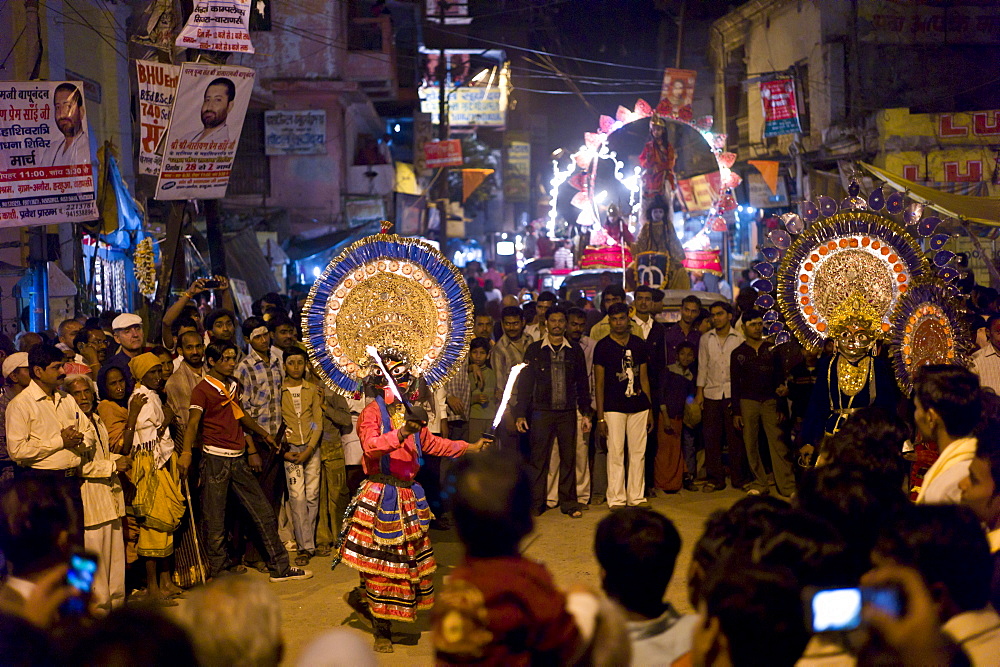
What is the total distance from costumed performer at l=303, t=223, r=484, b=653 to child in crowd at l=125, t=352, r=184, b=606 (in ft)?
4.57

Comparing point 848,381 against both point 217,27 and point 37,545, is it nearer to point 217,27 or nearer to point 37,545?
point 37,545

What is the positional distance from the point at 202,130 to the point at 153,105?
2.12 feet

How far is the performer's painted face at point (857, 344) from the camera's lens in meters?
7.60

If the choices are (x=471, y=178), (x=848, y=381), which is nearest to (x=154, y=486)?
(x=848, y=381)

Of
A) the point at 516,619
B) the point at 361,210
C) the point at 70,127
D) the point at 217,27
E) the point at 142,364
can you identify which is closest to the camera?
the point at 516,619

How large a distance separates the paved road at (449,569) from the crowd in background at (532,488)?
0.25m

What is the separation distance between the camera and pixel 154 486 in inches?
277

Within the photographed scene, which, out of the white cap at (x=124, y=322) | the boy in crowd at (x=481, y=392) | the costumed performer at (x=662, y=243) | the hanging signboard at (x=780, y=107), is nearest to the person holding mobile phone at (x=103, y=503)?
the white cap at (x=124, y=322)

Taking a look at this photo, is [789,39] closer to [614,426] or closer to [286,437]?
[614,426]

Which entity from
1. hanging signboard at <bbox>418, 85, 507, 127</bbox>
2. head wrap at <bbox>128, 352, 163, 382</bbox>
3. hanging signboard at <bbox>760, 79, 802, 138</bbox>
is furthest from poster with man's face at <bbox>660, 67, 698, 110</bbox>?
head wrap at <bbox>128, 352, 163, 382</bbox>

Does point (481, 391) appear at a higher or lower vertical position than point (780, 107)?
lower

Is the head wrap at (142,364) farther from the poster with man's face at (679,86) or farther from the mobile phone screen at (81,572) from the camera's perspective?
the poster with man's face at (679,86)

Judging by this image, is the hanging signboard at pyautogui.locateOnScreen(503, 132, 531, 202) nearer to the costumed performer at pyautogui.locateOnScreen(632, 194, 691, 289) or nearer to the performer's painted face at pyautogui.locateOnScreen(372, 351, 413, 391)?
the costumed performer at pyautogui.locateOnScreen(632, 194, 691, 289)

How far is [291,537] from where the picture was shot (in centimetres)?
853
